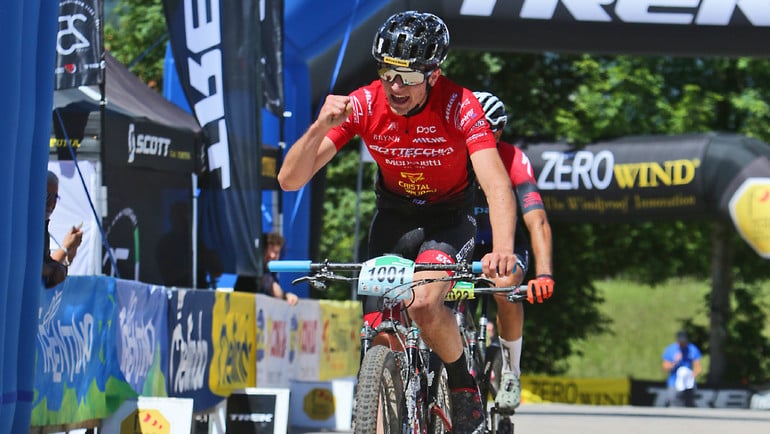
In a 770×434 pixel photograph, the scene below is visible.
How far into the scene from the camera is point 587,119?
26.5 metres

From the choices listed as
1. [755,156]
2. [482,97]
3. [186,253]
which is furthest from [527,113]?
[482,97]

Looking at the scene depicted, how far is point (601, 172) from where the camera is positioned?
19156 millimetres

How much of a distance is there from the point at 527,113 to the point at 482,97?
19.3 metres

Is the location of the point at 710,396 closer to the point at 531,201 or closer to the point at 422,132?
the point at 531,201

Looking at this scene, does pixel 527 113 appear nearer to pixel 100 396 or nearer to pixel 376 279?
pixel 100 396

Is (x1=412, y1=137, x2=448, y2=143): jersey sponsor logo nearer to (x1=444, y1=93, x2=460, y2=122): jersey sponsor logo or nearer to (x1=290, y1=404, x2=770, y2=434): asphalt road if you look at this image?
(x1=444, y1=93, x2=460, y2=122): jersey sponsor logo

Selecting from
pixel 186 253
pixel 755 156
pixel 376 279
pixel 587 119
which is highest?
pixel 587 119

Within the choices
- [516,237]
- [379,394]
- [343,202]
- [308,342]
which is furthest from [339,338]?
[379,394]

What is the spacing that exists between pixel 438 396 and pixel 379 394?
36.5 inches

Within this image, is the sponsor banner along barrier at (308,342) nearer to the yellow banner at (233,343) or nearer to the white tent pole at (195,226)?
the white tent pole at (195,226)

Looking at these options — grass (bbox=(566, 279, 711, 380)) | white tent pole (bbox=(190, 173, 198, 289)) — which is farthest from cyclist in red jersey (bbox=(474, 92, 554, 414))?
grass (bbox=(566, 279, 711, 380))

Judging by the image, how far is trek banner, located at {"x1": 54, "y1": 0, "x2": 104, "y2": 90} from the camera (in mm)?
10430

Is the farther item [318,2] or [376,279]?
[318,2]

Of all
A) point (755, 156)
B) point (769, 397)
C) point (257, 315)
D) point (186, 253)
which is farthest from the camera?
point (769, 397)
